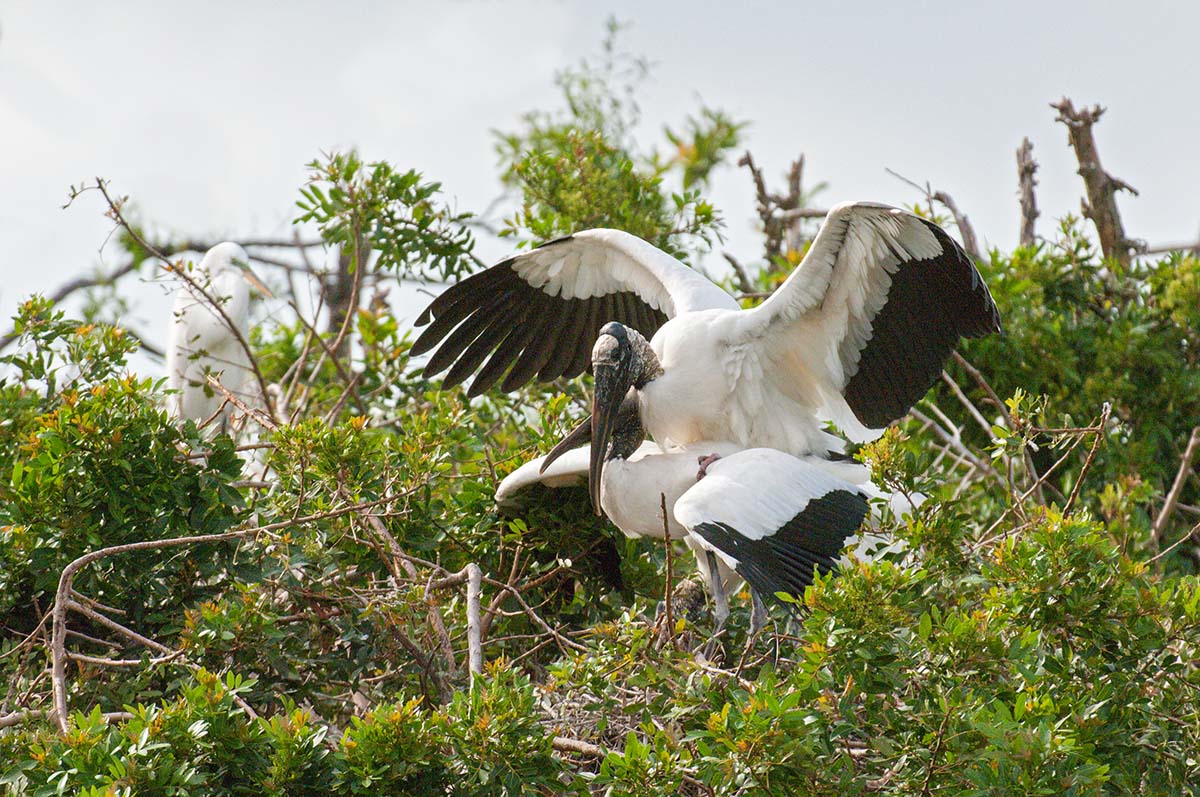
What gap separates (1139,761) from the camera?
296 centimetres

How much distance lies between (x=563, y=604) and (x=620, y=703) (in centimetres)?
121

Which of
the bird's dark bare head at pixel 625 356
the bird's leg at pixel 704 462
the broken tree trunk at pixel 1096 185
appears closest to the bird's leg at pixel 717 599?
the bird's leg at pixel 704 462

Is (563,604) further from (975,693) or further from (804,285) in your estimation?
(975,693)

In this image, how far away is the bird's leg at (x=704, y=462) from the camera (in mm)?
4105

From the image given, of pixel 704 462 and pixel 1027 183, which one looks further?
pixel 1027 183

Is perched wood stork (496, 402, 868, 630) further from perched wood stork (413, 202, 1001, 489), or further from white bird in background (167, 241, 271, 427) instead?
white bird in background (167, 241, 271, 427)

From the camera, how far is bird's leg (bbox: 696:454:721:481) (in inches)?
162

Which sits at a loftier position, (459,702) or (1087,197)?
(1087,197)

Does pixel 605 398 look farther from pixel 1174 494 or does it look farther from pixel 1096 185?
pixel 1096 185

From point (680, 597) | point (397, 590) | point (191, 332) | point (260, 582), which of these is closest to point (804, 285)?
point (680, 597)

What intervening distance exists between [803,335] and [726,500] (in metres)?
0.76

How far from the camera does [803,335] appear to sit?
169 inches

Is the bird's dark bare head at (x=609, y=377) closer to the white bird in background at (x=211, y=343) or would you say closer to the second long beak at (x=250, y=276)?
the white bird in background at (x=211, y=343)

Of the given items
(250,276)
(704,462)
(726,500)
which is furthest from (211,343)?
(726,500)
